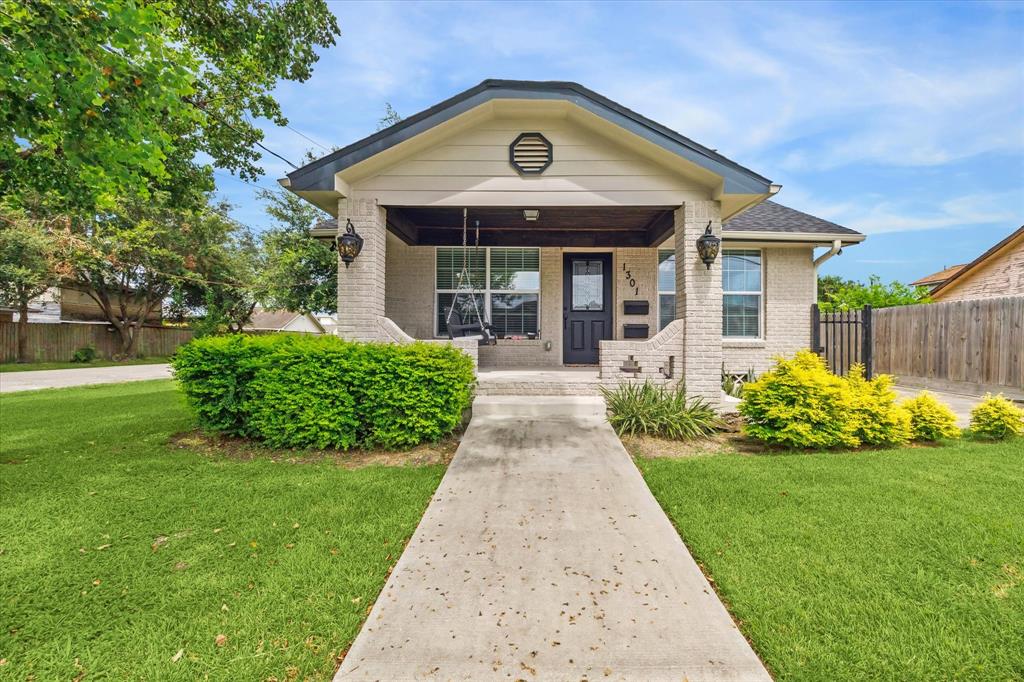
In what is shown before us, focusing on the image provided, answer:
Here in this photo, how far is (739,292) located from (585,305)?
3.01 meters

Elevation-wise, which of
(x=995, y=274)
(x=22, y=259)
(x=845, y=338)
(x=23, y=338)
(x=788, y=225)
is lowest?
(x=23, y=338)

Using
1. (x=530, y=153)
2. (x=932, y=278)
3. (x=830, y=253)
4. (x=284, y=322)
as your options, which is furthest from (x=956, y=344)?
(x=284, y=322)

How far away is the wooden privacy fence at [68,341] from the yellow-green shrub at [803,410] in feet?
62.1

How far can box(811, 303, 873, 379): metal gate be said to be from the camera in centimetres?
826

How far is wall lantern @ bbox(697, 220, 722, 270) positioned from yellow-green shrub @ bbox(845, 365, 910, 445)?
2.16 meters

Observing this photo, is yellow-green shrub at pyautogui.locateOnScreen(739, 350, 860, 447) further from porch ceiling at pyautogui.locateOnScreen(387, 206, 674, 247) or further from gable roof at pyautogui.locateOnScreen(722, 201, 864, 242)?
gable roof at pyautogui.locateOnScreen(722, 201, 864, 242)

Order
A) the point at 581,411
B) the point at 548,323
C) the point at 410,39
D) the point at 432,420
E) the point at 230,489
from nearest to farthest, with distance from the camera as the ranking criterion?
the point at 230,489 → the point at 432,420 → the point at 581,411 → the point at 548,323 → the point at 410,39

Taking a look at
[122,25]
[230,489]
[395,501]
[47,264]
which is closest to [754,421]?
[395,501]

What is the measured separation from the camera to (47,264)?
17.2 m

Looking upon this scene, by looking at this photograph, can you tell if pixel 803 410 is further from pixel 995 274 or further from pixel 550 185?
pixel 995 274

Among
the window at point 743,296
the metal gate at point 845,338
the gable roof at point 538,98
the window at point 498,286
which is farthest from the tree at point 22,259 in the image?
the metal gate at point 845,338

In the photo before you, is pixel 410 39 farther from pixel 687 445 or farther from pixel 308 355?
pixel 687 445

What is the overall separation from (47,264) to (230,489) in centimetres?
2096

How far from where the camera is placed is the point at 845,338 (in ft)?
32.7
